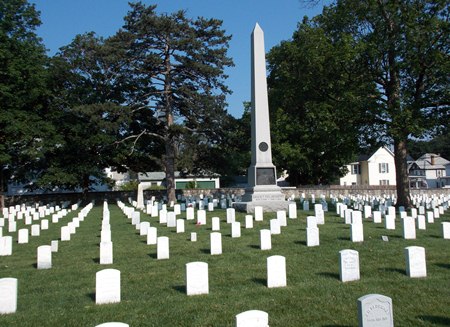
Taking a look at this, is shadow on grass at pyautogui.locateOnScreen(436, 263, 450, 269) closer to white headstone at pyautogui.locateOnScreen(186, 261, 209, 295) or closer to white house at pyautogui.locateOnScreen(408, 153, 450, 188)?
white headstone at pyautogui.locateOnScreen(186, 261, 209, 295)

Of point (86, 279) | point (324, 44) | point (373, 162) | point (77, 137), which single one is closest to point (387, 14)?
point (324, 44)

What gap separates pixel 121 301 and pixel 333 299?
3122mm

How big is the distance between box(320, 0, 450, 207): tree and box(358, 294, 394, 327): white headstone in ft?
45.5

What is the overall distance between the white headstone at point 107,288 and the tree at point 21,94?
73.5 ft

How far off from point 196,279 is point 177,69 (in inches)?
939

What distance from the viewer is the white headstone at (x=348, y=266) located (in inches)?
277

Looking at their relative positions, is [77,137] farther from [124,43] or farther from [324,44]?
[324,44]

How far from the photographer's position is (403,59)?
18281 mm

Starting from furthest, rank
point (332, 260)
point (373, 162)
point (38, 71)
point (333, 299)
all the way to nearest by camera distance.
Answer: point (373, 162) < point (38, 71) < point (332, 260) < point (333, 299)

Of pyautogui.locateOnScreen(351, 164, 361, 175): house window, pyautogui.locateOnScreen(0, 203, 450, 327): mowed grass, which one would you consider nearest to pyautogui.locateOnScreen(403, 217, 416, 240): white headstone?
pyautogui.locateOnScreen(0, 203, 450, 327): mowed grass

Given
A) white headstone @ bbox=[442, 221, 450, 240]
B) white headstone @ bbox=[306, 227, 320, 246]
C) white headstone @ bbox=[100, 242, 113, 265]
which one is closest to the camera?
white headstone @ bbox=[100, 242, 113, 265]

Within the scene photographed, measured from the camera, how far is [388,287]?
657 centimetres

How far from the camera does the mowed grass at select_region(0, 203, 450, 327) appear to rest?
541cm

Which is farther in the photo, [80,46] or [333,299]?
[80,46]
